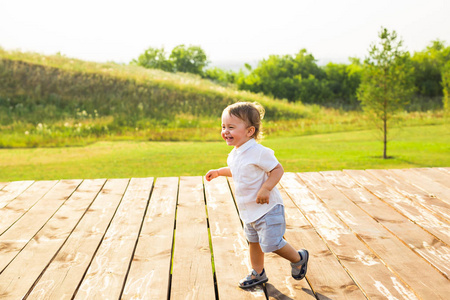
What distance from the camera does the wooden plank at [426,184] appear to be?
16.9 ft

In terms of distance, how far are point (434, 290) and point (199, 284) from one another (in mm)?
1500

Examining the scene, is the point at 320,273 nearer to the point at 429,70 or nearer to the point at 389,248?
the point at 389,248

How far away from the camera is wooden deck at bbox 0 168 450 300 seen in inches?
118

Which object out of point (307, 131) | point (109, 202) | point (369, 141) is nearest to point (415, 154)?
point (369, 141)

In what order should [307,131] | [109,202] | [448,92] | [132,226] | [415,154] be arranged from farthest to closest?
[307,131]
[448,92]
[415,154]
[109,202]
[132,226]

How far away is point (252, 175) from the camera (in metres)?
3.07

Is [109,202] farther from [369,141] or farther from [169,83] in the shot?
[169,83]

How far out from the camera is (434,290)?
2.89 metres

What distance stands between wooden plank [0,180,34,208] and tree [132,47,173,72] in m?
48.4

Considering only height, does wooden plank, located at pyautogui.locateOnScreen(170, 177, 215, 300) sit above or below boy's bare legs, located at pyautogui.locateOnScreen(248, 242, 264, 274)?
below

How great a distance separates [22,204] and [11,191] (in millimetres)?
733

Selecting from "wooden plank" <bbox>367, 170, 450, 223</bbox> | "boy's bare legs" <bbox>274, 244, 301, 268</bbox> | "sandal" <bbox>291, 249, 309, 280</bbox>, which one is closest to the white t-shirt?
"boy's bare legs" <bbox>274, 244, 301, 268</bbox>

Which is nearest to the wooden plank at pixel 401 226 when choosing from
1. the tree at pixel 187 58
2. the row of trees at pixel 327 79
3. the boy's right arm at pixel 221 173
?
the boy's right arm at pixel 221 173

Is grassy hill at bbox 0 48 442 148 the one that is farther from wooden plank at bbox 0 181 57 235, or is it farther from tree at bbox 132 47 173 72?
tree at bbox 132 47 173 72
